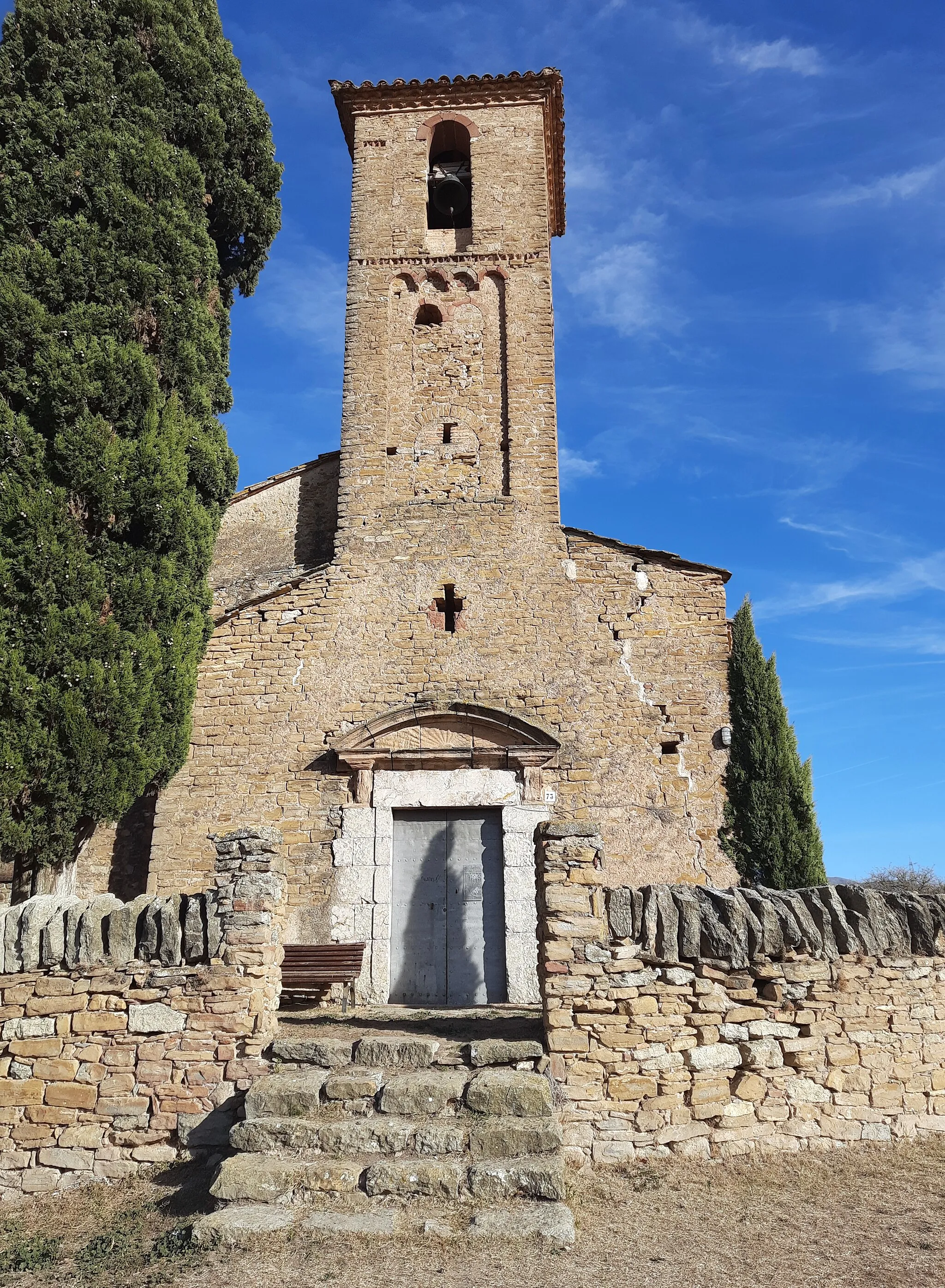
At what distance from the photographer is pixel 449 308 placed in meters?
11.8

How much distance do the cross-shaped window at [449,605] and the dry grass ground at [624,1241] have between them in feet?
20.1

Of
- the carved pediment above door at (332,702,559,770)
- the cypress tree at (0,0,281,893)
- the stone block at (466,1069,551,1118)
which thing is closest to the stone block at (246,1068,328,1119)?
the stone block at (466,1069,551,1118)

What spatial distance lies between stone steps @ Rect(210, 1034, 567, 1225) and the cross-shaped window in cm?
533

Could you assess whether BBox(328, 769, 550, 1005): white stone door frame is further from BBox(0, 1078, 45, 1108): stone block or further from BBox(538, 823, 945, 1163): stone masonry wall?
BBox(0, 1078, 45, 1108): stone block

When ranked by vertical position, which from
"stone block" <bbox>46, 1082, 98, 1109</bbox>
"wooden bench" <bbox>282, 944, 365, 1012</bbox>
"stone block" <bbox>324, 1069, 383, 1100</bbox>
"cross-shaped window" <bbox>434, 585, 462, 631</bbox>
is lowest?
"stone block" <bbox>46, 1082, 98, 1109</bbox>

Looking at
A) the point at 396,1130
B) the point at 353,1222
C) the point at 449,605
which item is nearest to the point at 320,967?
the point at 396,1130

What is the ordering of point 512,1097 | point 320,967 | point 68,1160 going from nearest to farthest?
1. point 512,1097
2. point 68,1160
3. point 320,967

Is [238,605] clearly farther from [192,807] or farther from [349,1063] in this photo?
[349,1063]

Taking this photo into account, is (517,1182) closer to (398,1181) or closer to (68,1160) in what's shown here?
(398,1181)

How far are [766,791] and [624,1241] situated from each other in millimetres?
5408

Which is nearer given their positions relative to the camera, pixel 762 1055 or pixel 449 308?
pixel 762 1055

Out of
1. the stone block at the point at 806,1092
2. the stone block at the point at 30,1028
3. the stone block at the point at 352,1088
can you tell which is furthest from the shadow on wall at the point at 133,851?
the stone block at the point at 806,1092

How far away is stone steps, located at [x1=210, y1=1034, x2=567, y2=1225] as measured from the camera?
4.53 metres

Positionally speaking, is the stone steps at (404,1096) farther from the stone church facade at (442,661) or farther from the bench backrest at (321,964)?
the stone church facade at (442,661)
